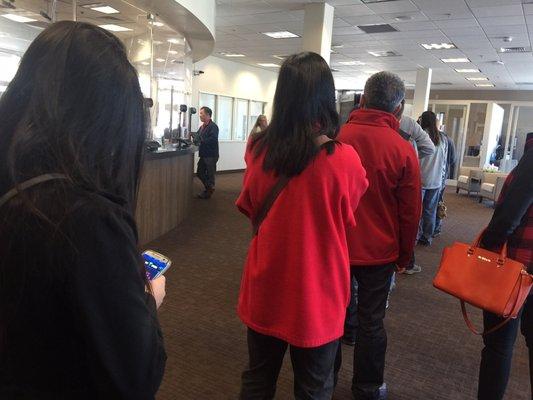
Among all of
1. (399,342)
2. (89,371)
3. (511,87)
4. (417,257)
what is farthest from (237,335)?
(511,87)

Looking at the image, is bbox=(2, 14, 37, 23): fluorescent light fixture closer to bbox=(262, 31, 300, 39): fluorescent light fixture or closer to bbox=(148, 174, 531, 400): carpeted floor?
bbox=(262, 31, 300, 39): fluorescent light fixture

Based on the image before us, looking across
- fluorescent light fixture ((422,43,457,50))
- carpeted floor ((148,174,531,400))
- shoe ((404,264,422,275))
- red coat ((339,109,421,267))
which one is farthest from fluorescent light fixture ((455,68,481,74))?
red coat ((339,109,421,267))

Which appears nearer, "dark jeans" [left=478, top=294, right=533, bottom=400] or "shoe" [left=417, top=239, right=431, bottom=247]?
"dark jeans" [left=478, top=294, right=533, bottom=400]

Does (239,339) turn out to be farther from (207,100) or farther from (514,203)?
(207,100)

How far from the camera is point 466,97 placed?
1430 cm

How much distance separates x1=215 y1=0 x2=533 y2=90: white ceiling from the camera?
594cm

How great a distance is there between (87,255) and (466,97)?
51.4 ft

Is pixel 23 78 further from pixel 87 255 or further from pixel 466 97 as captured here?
pixel 466 97

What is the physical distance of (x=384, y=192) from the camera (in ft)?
6.09

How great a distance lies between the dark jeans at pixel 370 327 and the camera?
191 cm

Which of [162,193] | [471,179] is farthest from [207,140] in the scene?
[471,179]

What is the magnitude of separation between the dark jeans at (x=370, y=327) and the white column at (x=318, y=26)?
490cm

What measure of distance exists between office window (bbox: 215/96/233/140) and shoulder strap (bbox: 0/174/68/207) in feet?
37.8

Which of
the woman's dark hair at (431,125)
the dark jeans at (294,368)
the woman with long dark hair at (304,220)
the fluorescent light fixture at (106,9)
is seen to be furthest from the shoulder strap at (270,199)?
the fluorescent light fixture at (106,9)
